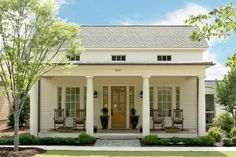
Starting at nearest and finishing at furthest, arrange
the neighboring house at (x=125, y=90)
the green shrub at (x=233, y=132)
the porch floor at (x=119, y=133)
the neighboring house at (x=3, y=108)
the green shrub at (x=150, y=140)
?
the green shrub at (x=150, y=140)
the green shrub at (x=233, y=132)
the porch floor at (x=119, y=133)
the neighboring house at (x=125, y=90)
the neighboring house at (x=3, y=108)

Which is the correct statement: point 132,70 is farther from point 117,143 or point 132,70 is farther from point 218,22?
point 218,22

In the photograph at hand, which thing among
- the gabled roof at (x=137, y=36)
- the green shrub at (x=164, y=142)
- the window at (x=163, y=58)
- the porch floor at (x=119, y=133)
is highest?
the gabled roof at (x=137, y=36)

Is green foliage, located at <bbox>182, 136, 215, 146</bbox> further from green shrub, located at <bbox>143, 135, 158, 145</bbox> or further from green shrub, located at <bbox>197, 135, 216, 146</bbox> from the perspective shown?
green shrub, located at <bbox>143, 135, 158, 145</bbox>

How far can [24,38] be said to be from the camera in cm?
1620

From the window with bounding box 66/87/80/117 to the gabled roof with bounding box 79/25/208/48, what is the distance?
Answer: 2.84 meters

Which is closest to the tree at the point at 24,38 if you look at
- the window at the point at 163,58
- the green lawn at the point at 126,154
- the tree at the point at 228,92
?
the green lawn at the point at 126,154

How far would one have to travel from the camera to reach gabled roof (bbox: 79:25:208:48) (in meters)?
23.9

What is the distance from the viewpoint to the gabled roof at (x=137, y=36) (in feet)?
78.4

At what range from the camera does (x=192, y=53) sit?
2353 cm

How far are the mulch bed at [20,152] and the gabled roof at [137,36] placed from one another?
908cm

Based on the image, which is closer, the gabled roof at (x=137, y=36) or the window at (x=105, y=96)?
the window at (x=105, y=96)

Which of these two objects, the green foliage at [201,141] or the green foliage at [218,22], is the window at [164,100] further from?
the green foliage at [218,22]

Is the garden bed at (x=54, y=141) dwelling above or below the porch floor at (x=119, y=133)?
below

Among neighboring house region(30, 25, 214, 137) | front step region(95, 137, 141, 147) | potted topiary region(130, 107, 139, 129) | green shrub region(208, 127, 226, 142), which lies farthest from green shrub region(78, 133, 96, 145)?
green shrub region(208, 127, 226, 142)
